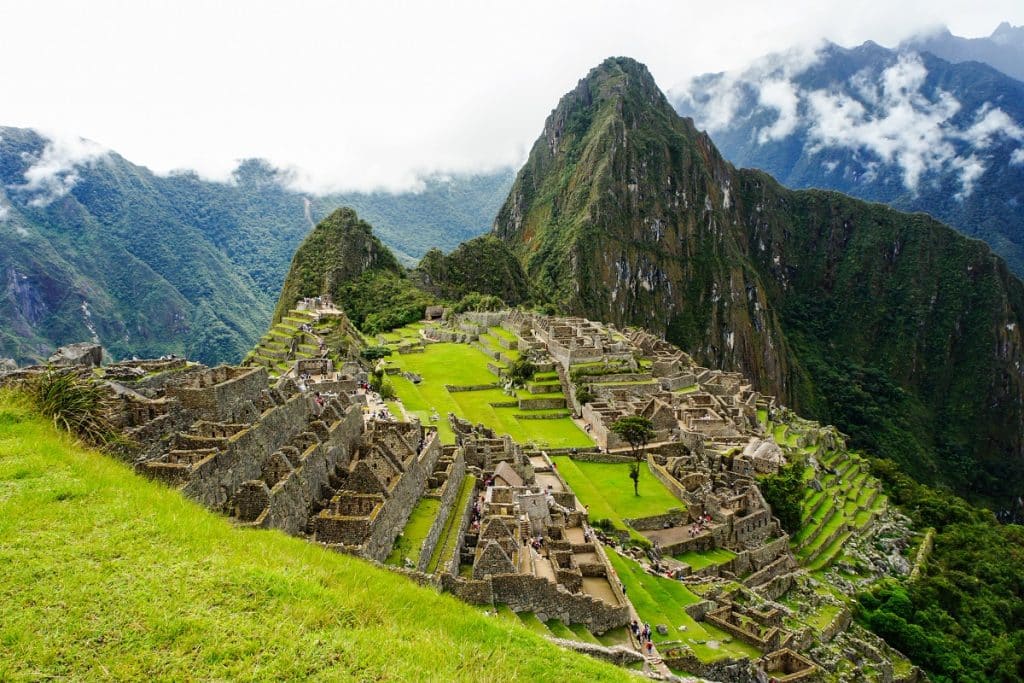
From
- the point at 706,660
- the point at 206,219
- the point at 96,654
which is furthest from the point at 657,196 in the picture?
the point at 96,654

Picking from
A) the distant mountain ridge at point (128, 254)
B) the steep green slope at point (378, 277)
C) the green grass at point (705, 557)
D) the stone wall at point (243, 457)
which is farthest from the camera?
the steep green slope at point (378, 277)

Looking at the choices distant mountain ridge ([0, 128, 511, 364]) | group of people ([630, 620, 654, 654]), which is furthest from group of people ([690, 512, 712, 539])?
distant mountain ridge ([0, 128, 511, 364])

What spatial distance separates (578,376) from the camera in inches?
1937

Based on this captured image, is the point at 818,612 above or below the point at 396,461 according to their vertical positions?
below

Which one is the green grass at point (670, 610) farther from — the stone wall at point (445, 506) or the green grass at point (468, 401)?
the green grass at point (468, 401)

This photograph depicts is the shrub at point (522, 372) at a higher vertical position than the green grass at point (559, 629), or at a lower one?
higher

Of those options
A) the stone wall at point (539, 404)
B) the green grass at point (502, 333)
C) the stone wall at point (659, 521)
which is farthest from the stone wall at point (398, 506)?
the green grass at point (502, 333)

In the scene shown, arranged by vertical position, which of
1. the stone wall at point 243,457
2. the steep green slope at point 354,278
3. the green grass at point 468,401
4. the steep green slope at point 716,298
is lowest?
the stone wall at point 243,457

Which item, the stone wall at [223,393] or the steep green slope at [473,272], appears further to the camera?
the steep green slope at [473,272]

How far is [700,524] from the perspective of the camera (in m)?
30.7

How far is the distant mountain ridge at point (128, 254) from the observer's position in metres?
63.0

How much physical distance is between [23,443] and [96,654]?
16.8ft

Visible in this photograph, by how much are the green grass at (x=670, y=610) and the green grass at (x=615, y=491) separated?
4.68 meters

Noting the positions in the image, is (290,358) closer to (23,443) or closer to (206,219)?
(23,443)
